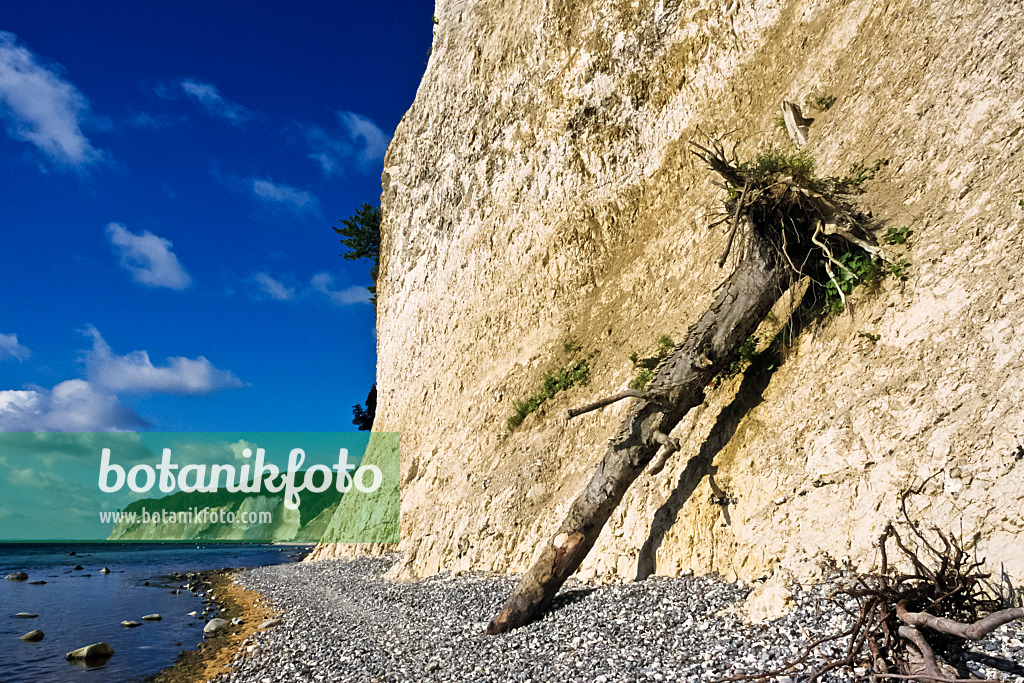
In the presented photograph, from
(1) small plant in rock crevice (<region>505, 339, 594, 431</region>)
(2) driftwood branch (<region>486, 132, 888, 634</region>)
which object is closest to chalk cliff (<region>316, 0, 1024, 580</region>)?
(1) small plant in rock crevice (<region>505, 339, 594, 431</region>)

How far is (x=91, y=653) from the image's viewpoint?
38.3ft

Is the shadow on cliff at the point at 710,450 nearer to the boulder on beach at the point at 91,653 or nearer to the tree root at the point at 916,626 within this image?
the tree root at the point at 916,626

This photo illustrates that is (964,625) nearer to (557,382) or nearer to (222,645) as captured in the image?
(557,382)

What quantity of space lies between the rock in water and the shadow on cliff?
430 inches

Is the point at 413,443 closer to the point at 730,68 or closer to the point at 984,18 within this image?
the point at 730,68

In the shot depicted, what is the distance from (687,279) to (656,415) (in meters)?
5.12

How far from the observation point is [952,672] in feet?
13.0

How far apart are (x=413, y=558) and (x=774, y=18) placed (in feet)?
54.4

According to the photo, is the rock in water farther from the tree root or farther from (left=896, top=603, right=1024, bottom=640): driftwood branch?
(left=896, top=603, right=1024, bottom=640): driftwood branch

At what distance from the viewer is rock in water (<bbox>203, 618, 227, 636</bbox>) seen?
13305 millimetres

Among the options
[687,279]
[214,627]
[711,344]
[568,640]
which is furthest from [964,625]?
[214,627]

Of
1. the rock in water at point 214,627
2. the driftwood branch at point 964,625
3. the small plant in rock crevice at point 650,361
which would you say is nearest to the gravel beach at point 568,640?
the driftwood branch at point 964,625

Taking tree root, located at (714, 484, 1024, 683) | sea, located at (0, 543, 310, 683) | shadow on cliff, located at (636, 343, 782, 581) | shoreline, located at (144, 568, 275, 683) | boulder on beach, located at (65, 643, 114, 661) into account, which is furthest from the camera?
boulder on beach, located at (65, 643, 114, 661)

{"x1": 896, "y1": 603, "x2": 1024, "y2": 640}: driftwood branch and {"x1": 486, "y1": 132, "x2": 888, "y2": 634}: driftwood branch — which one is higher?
Result: {"x1": 486, "y1": 132, "x2": 888, "y2": 634}: driftwood branch
